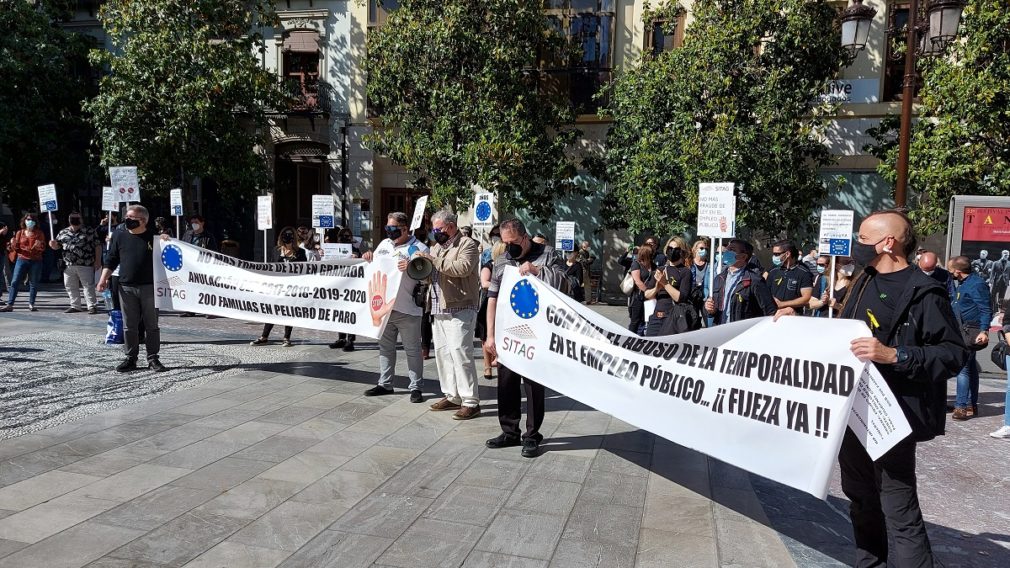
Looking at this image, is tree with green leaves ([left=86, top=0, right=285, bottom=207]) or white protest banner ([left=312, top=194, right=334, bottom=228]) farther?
tree with green leaves ([left=86, top=0, right=285, bottom=207])

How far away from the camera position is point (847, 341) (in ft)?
11.4

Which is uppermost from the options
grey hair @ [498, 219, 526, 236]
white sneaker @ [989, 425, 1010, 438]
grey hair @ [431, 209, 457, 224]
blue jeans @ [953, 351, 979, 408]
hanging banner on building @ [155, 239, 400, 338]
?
grey hair @ [431, 209, 457, 224]

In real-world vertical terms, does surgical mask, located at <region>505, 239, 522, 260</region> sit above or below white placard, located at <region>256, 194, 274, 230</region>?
below

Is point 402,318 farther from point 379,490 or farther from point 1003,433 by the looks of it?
point 1003,433

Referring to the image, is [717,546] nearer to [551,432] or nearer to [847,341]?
[847,341]

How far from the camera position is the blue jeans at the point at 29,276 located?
1422 cm

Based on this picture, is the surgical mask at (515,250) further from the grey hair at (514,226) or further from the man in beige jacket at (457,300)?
the man in beige jacket at (457,300)

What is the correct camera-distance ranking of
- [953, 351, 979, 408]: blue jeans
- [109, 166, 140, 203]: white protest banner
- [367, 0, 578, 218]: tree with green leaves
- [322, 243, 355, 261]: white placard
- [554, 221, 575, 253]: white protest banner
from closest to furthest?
[953, 351, 979, 408]: blue jeans
[322, 243, 355, 261]: white placard
[109, 166, 140, 203]: white protest banner
[554, 221, 575, 253]: white protest banner
[367, 0, 578, 218]: tree with green leaves

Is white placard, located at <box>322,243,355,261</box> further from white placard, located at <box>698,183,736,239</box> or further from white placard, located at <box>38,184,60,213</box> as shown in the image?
white placard, located at <box>38,184,60,213</box>

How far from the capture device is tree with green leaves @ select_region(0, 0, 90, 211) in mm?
22250

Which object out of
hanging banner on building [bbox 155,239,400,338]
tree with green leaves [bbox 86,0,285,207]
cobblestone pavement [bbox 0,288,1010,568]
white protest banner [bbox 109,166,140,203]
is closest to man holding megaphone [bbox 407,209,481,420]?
cobblestone pavement [bbox 0,288,1010,568]

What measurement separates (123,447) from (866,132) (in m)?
20.1

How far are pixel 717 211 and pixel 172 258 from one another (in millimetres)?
7017

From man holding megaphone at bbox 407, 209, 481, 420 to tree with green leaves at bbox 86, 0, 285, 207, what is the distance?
56.3 feet
